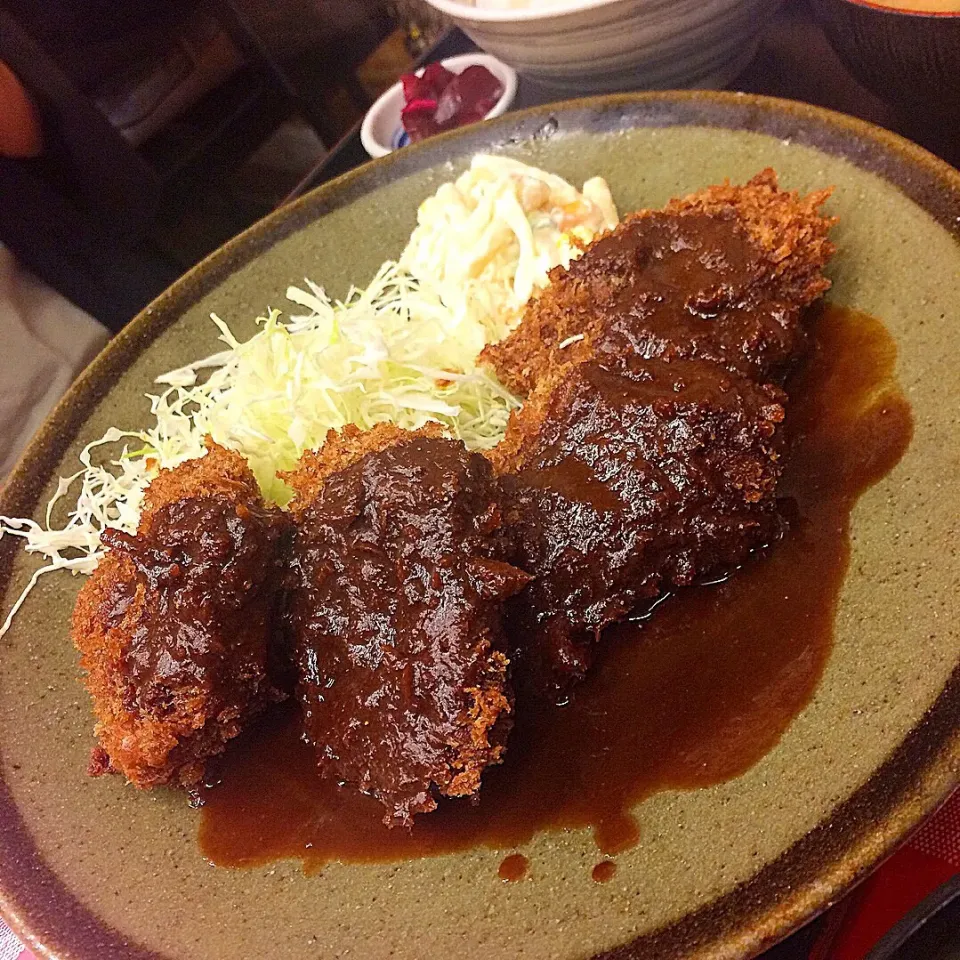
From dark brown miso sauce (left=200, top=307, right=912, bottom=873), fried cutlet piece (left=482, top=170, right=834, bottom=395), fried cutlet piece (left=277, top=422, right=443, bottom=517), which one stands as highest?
fried cutlet piece (left=277, top=422, right=443, bottom=517)

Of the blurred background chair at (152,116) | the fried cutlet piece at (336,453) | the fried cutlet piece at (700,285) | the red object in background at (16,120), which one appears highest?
the red object in background at (16,120)

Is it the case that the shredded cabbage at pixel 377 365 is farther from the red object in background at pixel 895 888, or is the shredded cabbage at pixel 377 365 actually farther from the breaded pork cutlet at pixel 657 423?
the red object in background at pixel 895 888

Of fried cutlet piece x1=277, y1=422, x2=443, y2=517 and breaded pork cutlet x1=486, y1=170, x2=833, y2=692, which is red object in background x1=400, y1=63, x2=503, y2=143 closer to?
breaded pork cutlet x1=486, y1=170, x2=833, y2=692

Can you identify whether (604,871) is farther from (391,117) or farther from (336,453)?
(391,117)

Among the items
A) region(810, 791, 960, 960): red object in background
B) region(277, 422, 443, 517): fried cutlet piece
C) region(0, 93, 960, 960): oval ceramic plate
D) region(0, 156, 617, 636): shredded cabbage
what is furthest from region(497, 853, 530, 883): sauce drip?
region(0, 156, 617, 636): shredded cabbage

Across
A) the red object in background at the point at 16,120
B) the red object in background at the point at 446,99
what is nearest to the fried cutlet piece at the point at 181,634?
the red object in background at the point at 446,99

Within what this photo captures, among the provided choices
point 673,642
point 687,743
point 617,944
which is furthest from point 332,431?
point 617,944

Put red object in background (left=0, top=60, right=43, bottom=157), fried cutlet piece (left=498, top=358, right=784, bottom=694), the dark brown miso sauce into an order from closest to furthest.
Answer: the dark brown miso sauce < fried cutlet piece (left=498, top=358, right=784, bottom=694) < red object in background (left=0, top=60, right=43, bottom=157)

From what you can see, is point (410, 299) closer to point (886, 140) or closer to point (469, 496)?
point (469, 496)
